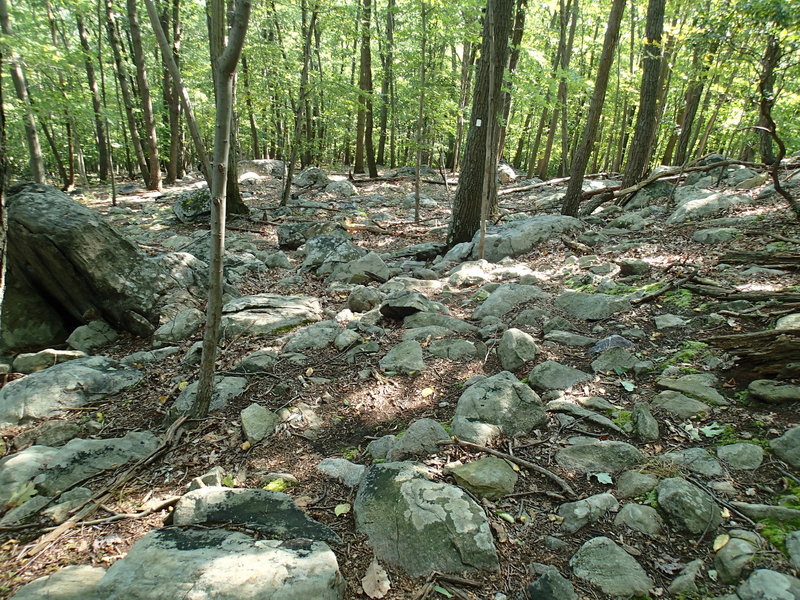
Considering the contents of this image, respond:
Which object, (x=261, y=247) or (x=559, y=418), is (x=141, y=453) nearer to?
(x=559, y=418)

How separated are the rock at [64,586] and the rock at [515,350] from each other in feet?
10.4

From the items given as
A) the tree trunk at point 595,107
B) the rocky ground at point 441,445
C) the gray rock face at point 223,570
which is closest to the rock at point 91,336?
the rocky ground at point 441,445

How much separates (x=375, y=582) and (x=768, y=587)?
1.63 meters

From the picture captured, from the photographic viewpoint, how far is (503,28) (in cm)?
741

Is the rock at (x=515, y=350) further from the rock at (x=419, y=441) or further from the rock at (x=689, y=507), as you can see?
the rock at (x=689, y=507)

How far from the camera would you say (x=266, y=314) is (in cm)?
538

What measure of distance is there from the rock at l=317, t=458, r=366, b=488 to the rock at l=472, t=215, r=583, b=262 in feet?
18.5

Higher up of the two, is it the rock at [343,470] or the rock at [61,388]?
the rock at [343,470]

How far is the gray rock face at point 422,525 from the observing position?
2.14m

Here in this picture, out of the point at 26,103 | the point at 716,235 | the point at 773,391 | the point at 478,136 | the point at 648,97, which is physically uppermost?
the point at 648,97

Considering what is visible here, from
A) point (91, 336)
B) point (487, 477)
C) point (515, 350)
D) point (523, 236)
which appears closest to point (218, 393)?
point (487, 477)

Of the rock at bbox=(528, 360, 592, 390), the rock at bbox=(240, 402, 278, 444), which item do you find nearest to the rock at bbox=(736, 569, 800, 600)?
the rock at bbox=(528, 360, 592, 390)

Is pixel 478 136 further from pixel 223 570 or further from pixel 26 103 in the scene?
pixel 26 103

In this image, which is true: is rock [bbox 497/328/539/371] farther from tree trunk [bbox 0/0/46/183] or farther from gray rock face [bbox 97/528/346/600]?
tree trunk [bbox 0/0/46/183]
